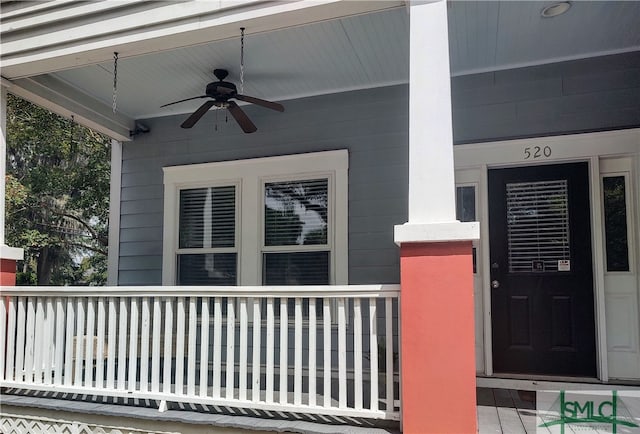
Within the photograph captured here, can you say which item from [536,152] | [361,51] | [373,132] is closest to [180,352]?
[373,132]

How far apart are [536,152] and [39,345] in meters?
4.29

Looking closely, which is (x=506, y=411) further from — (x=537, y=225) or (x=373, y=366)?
(x=537, y=225)

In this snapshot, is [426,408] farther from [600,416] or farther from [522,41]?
[522,41]

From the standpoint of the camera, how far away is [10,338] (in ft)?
12.1

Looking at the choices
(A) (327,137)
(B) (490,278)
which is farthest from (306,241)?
(B) (490,278)

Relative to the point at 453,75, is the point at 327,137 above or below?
below

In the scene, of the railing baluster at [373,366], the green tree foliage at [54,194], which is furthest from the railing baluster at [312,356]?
the green tree foliage at [54,194]

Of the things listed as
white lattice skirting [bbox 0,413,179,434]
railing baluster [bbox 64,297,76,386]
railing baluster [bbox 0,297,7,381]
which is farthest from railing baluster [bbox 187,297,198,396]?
railing baluster [bbox 0,297,7,381]

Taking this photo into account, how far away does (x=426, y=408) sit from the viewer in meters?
2.55

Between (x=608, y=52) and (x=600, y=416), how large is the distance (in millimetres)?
2819

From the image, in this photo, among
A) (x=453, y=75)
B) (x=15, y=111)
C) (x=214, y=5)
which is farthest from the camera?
(x=15, y=111)

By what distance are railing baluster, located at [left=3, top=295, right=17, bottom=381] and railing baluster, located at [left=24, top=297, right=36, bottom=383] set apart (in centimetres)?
12

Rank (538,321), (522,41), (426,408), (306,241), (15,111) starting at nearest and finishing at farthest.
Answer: (426,408) < (522,41) < (538,321) < (306,241) < (15,111)

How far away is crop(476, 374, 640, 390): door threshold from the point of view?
379 centimetres
